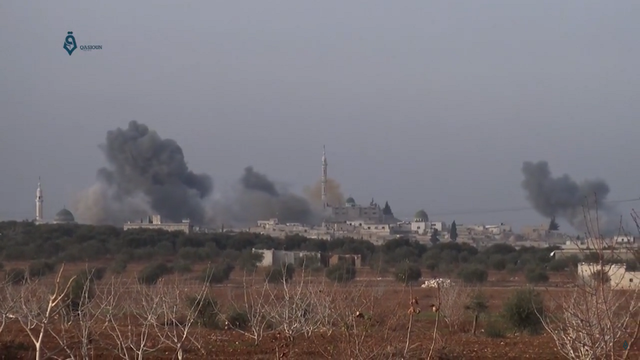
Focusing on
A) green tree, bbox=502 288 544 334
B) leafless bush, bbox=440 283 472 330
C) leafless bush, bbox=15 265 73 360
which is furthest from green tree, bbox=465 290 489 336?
leafless bush, bbox=15 265 73 360

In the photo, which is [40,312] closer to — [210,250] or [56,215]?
[210,250]

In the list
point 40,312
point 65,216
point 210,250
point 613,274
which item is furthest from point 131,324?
point 65,216

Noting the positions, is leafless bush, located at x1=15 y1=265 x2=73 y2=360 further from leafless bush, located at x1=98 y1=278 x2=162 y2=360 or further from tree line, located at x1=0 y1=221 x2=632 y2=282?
tree line, located at x1=0 y1=221 x2=632 y2=282

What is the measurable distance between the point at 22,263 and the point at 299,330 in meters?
32.1

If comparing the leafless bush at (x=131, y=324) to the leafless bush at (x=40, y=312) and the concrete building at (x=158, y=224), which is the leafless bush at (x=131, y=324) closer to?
the leafless bush at (x=40, y=312)

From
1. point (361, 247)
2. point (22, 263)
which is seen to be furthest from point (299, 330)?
point (361, 247)

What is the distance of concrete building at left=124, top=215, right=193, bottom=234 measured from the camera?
74.1m

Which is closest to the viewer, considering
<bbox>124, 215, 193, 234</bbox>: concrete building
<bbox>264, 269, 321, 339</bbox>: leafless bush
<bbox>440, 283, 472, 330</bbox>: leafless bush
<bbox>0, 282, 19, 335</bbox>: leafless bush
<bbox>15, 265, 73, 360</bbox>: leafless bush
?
<bbox>15, 265, 73, 360</bbox>: leafless bush

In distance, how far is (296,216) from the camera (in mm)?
95188

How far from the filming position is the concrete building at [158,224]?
74.1 metres

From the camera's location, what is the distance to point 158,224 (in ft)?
259

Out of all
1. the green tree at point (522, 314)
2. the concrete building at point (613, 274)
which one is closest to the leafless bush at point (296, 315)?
the concrete building at point (613, 274)

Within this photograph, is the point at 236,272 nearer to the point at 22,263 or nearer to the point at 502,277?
the point at 22,263

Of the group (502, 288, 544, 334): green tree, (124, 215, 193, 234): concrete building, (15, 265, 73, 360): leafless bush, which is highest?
(124, 215, 193, 234): concrete building
